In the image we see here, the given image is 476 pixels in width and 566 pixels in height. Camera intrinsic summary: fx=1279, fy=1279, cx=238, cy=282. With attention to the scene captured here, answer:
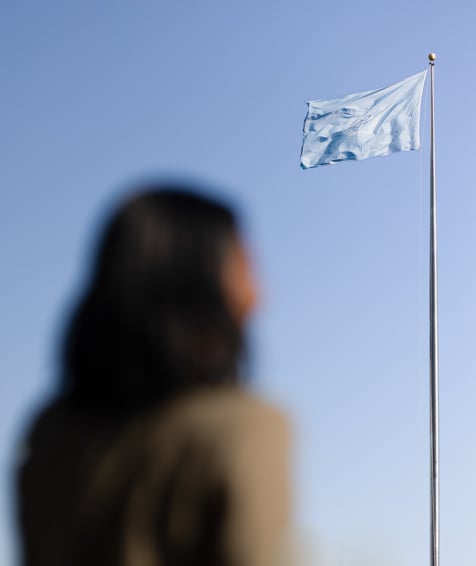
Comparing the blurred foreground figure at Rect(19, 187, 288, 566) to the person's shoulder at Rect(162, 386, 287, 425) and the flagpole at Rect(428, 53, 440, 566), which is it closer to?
the person's shoulder at Rect(162, 386, 287, 425)

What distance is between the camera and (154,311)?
1.72m

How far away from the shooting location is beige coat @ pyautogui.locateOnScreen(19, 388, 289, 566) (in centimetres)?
157

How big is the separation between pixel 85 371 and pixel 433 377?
18703 millimetres

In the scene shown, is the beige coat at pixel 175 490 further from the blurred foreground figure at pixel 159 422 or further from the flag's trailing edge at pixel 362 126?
the flag's trailing edge at pixel 362 126

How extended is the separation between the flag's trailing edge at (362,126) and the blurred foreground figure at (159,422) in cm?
1933

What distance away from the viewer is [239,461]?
1.58 metres

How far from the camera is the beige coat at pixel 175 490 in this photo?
5.16 ft

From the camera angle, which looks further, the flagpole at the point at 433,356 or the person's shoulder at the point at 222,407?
the flagpole at the point at 433,356

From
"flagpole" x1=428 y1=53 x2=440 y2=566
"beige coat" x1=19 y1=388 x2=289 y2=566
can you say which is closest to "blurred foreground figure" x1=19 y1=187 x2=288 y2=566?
"beige coat" x1=19 y1=388 x2=289 y2=566

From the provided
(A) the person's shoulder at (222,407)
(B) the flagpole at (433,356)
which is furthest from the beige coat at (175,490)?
(B) the flagpole at (433,356)

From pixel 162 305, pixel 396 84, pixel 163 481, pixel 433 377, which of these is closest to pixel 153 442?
pixel 163 481

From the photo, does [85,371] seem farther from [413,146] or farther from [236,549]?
[413,146]

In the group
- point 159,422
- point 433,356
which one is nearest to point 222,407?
point 159,422

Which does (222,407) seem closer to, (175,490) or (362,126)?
(175,490)
